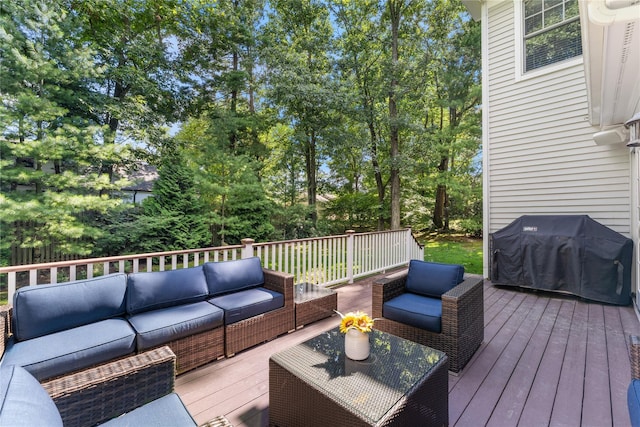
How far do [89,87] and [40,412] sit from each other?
9304 mm

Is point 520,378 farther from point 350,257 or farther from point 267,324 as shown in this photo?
point 350,257

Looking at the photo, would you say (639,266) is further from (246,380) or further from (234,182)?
(234,182)

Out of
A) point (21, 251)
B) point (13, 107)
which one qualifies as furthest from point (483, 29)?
point (21, 251)

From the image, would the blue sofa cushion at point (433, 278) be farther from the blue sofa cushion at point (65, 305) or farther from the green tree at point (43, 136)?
the green tree at point (43, 136)

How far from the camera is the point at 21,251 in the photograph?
21.4ft

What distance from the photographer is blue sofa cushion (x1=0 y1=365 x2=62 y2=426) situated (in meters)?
0.91

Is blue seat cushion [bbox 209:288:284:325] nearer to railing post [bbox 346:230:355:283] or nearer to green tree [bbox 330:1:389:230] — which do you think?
railing post [bbox 346:230:355:283]

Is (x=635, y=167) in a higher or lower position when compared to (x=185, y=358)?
higher

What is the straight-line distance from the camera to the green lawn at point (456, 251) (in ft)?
25.7

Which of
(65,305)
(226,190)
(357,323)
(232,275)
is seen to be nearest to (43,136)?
(226,190)

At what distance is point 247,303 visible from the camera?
9.30 feet

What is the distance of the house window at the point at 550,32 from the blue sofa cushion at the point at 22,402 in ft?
24.7

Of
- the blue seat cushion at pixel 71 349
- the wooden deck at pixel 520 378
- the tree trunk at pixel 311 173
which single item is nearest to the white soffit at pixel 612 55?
the wooden deck at pixel 520 378

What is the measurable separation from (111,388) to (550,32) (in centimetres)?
785
